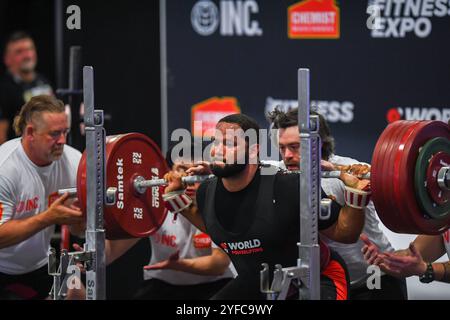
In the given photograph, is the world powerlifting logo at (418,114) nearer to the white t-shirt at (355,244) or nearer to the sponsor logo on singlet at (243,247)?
the white t-shirt at (355,244)

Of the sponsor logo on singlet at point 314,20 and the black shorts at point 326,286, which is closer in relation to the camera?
the black shorts at point 326,286

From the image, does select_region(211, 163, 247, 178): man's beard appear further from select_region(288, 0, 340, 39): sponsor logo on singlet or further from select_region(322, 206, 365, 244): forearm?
select_region(288, 0, 340, 39): sponsor logo on singlet

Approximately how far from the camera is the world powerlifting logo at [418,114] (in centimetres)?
649

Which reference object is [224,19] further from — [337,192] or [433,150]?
[433,150]

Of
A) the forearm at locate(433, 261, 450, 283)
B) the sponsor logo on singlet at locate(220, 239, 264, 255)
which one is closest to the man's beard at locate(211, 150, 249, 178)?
the sponsor logo on singlet at locate(220, 239, 264, 255)

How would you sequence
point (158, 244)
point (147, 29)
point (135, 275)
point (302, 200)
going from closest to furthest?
1. point (302, 200)
2. point (158, 244)
3. point (135, 275)
4. point (147, 29)

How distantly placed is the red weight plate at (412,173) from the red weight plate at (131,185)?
154 cm

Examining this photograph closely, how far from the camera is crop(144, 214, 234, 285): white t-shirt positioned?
6016 millimetres

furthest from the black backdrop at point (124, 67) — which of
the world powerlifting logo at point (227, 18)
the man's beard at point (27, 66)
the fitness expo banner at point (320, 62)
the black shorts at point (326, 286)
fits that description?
the man's beard at point (27, 66)

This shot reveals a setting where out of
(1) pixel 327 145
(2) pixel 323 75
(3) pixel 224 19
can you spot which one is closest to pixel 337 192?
(1) pixel 327 145

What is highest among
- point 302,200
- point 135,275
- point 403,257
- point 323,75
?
point 323,75

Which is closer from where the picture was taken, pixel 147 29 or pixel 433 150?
pixel 433 150
